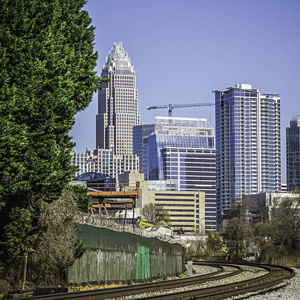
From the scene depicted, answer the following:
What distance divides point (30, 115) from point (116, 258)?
37.3 ft

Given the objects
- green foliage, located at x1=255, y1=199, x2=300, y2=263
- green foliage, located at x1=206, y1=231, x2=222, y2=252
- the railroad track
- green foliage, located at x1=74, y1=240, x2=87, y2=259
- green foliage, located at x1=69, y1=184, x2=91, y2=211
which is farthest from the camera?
green foliage, located at x1=206, y1=231, x2=222, y2=252

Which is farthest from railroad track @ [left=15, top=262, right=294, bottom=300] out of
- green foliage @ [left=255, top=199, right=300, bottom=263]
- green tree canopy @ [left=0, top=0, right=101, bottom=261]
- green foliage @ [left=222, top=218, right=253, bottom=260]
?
green foliage @ [left=222, top=218, right=253, bottom=260]

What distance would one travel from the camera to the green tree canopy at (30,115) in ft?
77.9

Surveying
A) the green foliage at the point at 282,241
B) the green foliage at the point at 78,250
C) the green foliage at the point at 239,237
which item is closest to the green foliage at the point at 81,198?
the green foliage at the point at 78,250

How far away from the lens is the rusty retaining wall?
30.0 meters

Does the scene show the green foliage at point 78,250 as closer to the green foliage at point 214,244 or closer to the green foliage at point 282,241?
the green foliage at point 282,241

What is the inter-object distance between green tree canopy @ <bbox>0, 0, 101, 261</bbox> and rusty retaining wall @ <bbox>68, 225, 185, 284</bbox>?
150 inches

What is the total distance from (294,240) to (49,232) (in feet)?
150

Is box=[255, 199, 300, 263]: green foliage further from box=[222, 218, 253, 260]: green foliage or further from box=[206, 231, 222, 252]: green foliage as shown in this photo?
box=[206, 231, 222, 252]: green foliage

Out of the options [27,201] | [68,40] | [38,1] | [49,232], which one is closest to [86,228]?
[49,232]

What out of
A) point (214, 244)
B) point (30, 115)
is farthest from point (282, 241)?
point (214, 244)

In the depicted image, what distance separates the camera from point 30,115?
82.2ft

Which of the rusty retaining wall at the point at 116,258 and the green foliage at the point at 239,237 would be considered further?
the green foliage at the point at 239,237

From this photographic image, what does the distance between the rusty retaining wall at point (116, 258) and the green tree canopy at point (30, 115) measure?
12.5 feet
